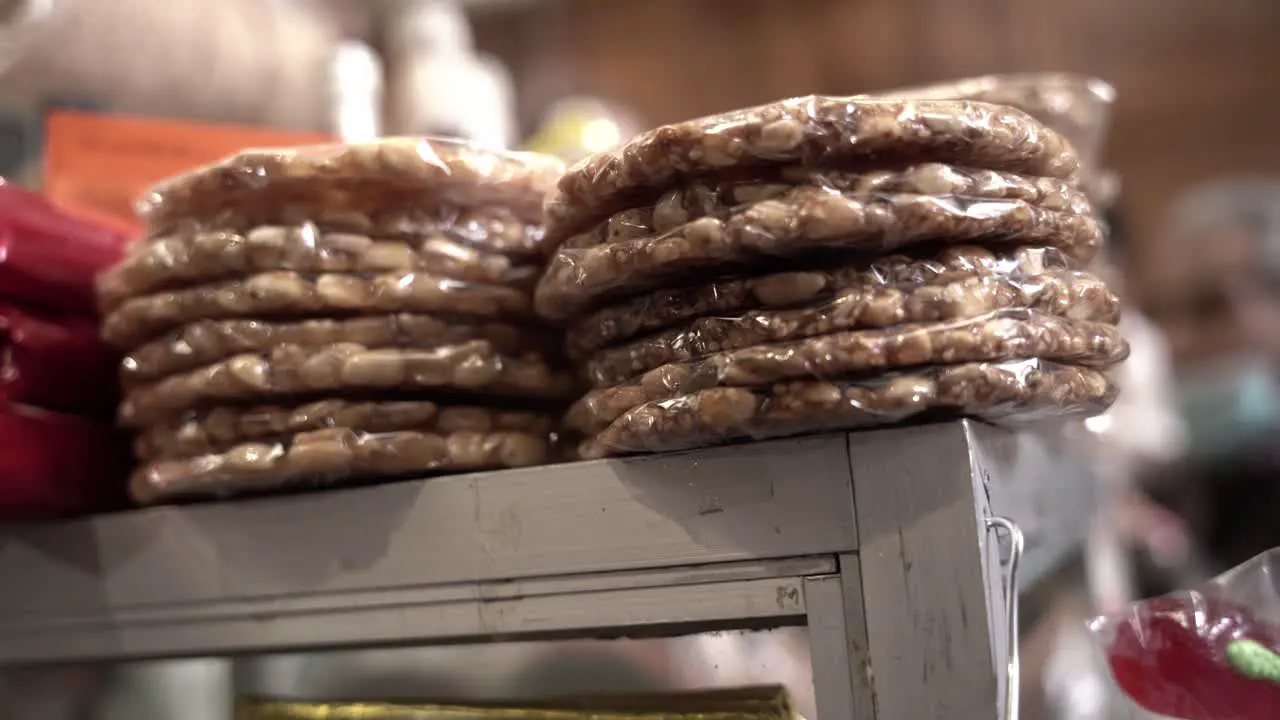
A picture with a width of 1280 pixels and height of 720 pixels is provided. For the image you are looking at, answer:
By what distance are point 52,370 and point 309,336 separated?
0.65 feet

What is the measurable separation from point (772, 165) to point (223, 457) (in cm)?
30

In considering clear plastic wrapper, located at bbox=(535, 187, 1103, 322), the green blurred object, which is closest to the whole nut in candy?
clear plastic wrapper, located at bbox=(535, 187, 1103, 322)

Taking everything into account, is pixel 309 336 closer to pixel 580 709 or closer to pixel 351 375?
pixel 351 375

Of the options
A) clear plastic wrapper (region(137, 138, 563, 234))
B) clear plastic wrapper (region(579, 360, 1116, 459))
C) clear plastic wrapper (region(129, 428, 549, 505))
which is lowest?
clear plastic wrapper (region(579, 360, 1116, 459))

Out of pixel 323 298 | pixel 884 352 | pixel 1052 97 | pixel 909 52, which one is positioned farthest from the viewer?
pixel 909 52

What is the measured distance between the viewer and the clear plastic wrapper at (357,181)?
1.67ft

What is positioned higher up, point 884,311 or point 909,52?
point 909,52

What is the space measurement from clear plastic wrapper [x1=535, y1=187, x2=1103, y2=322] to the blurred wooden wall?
1213 mm

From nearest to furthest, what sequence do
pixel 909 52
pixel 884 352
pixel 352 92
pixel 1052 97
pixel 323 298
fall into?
pixel 884 352, pixel 323 298, pixel 1052 97, pixel 352 92, pixel 909 52

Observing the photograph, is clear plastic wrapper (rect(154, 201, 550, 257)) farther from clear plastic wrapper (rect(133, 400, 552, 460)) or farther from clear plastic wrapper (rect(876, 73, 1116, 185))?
clear plastic wrapper (rect(876, 73, 1116, 185))

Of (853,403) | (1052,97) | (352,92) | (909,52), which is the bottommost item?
(853,403)

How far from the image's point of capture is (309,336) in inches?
20.2

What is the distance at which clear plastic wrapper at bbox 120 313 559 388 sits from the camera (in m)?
0.51

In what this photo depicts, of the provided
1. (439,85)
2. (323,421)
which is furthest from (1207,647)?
(439,85)
